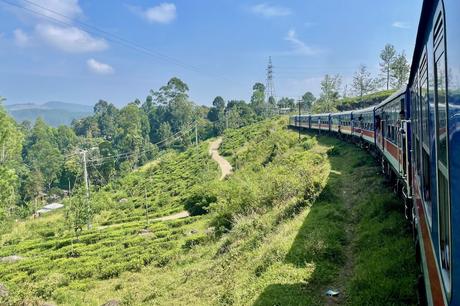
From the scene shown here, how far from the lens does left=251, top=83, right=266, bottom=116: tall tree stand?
386ft

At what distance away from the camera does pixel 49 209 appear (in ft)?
215

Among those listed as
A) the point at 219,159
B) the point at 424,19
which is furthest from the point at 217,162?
the point at 424,19

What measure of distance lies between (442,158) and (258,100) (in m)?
119

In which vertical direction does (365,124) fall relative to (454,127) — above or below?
below

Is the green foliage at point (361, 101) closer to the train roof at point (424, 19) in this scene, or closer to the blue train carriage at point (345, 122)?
the blue train carriage at point (345, 122)

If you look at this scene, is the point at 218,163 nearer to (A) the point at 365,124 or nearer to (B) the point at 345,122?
(B) the point at 345,122

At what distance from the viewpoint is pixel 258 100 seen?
12112 centimetres

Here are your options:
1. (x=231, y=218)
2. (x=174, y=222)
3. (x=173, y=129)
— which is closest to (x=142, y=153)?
(x=173, y=129)

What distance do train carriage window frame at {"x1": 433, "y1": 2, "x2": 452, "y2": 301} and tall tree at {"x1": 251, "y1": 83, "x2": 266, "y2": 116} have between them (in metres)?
112

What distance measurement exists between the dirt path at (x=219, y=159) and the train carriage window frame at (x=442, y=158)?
5057cm

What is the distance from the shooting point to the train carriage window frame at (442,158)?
9.39 feet

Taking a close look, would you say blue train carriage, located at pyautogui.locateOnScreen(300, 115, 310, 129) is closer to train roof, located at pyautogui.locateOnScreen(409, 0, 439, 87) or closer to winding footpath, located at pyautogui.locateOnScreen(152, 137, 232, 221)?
winding footpath, located at pyautogui.locateOnScreen(152, 137, 232, 221)

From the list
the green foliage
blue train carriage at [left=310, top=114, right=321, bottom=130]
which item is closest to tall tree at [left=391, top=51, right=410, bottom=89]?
the green foliage

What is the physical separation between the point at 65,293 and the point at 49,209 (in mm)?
51254
